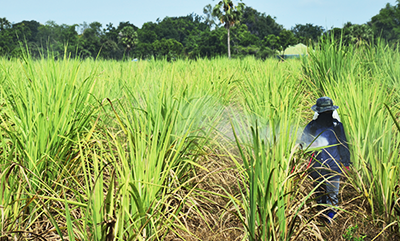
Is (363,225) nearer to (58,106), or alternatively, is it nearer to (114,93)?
(58,106)

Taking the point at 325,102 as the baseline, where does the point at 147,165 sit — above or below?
below

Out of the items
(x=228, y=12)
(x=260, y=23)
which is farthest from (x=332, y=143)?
(x=260, y=23)

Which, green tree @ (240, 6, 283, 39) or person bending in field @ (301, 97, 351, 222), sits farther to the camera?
green tree @ (240, 6, 283, 39)

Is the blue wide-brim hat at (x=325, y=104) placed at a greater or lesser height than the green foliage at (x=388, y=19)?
lesser

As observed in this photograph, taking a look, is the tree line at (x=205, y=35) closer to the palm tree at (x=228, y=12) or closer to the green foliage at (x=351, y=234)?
the palm tree at (x=228, y=12)

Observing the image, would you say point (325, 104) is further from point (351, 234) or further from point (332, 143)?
point (351, 234)

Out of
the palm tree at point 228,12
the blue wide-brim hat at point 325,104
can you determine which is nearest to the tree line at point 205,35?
the palm tree at point 228,12

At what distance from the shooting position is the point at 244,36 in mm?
60844

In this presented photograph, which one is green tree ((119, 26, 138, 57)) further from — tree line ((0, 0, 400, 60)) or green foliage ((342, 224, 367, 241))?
green foliage ((342, 224, 367, 241))

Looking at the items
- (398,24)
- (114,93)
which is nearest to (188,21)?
(398,24)

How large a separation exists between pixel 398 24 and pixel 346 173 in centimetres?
6994

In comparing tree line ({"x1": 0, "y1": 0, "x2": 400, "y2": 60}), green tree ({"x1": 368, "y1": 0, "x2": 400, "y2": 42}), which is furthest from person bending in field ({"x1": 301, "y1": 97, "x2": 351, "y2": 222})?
green tree ({"x1": 368, "y1": 0, "x2": 400, "y2": 42})

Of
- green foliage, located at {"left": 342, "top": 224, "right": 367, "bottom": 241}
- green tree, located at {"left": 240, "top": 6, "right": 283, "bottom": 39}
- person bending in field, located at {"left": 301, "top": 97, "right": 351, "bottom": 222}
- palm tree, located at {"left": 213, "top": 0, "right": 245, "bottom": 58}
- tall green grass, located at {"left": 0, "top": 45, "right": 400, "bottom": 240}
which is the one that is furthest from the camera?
green tree, located at {"left": 240, "top": 6, "right": 283, "bottom": 39}

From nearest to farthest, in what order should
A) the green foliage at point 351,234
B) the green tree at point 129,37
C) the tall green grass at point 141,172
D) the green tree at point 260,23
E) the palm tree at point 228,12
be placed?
the tall green grass at point 141,172 → the green foliage at point 351,234 → the palm tree at point 228,12 → the green tree at point 129,37 → the green tree at point 260,23
